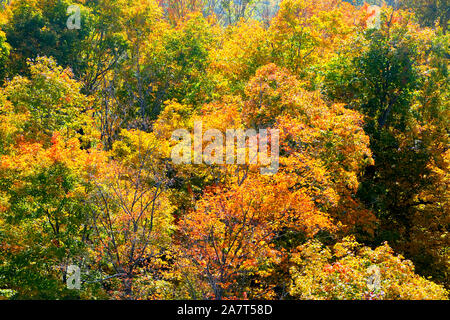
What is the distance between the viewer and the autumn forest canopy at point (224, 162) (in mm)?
13953

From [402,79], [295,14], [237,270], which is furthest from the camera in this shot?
[295,14]

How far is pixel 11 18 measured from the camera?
28.4 metres

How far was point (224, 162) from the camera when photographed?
20.1 meters

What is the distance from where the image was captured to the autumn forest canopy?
14.0 metres

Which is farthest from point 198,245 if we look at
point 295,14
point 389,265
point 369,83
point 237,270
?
point 295,14

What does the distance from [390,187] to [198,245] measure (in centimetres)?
1231

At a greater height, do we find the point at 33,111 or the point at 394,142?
the point at 33,111

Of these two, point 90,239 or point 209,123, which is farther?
point 209,123

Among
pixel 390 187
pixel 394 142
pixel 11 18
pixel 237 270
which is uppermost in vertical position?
pixel 11 18
